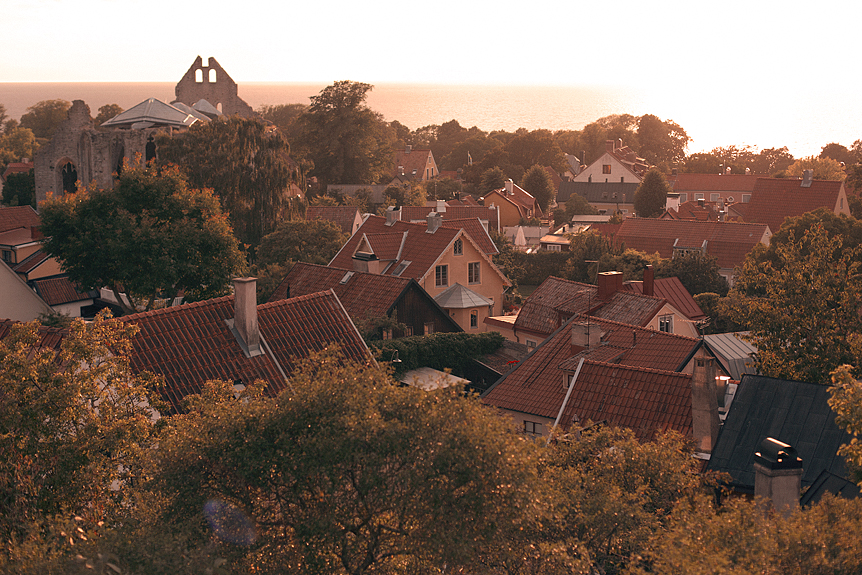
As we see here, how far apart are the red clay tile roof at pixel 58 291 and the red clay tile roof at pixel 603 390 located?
2656cm

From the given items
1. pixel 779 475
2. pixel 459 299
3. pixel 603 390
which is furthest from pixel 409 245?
pixel 779 475

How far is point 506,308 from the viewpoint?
1961 inches

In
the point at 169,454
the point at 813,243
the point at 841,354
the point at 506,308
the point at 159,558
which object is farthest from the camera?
the point at 506,308

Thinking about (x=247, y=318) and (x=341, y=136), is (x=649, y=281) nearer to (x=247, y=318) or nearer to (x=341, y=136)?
(x=247, y=318)

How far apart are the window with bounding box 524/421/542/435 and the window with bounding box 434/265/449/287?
1900 centimetres

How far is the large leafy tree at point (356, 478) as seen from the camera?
9.84 meters

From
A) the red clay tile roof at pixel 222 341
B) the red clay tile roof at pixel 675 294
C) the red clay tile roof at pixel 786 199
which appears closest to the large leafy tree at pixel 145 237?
the red clay tile roof at pixel 222 341

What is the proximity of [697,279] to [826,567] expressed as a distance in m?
44.5

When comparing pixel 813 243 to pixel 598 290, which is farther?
pixel 598 290

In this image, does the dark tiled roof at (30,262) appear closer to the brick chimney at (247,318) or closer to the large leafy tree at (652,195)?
the brick chimney at (247,318)

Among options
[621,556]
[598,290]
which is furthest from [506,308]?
[621,556]

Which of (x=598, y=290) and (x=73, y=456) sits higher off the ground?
(x=73, y=456)

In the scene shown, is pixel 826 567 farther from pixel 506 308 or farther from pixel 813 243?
pixel 506 308

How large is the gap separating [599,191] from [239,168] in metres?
63.7
